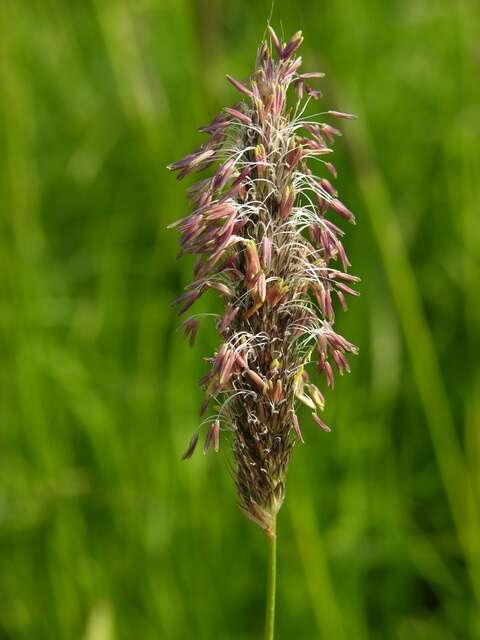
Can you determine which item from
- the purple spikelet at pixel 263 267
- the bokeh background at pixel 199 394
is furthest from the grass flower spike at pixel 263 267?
the bokeh background at pixel 199 394

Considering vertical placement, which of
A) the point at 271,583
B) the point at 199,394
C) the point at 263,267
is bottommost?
the point at 271,583

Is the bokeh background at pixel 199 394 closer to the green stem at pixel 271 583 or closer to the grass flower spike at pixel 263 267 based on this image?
the grass flower spike at pixel 263 267

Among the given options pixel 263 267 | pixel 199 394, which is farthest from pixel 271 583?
pixel 199 394

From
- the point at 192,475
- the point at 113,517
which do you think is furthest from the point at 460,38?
the point at 113,517

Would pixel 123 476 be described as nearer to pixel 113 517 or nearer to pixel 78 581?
pixel 113 517

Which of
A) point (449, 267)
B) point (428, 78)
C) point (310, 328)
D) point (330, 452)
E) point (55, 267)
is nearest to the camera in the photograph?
point (310, 328)

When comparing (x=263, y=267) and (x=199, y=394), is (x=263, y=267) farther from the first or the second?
(x=199, y=394)

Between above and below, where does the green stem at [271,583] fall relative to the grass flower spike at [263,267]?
below
